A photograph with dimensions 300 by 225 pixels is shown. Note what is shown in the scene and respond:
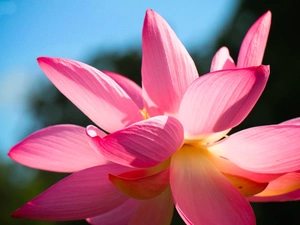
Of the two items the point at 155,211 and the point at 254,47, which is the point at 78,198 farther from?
the point at 254,47

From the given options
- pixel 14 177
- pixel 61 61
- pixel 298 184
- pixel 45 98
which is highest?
pixel 61 61

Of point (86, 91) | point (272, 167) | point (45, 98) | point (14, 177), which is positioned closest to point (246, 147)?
point (272, 167)

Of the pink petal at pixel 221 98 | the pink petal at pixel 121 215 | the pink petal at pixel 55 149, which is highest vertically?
the pink petal at pixel 221 98

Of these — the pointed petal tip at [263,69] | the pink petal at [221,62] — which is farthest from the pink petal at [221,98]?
the pink petal at [221,62]

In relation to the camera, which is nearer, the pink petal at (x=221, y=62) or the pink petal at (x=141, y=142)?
the pink petal at (x=141, y=142)

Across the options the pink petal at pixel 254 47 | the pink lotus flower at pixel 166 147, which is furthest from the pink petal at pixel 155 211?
the pink petal at pixel 254 47

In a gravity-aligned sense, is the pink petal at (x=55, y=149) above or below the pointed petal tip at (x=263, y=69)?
below

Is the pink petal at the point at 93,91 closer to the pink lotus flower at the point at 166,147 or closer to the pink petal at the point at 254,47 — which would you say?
the pink lotus flower at the point at 166,147

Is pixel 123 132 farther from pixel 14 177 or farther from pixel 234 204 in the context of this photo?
pixel 14 177
